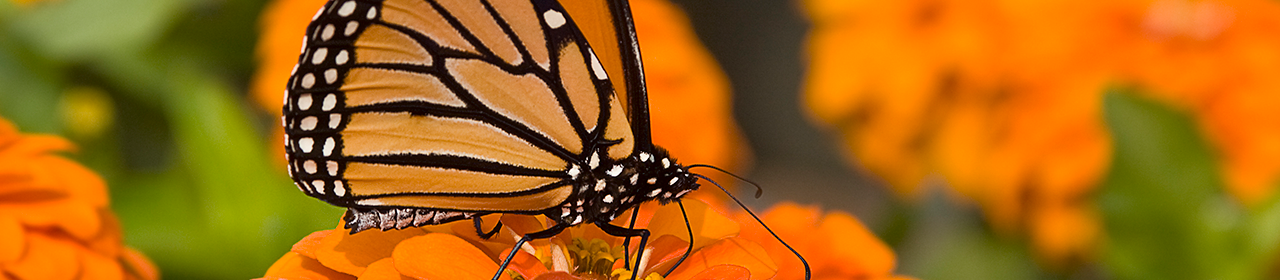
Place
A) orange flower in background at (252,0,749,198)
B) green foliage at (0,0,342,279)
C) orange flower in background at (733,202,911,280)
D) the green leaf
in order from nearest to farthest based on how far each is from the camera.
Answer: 1. orange flower in background at (733,202,911,280)
2. green foliage at (0,0,342,279)
3. orange flower in background at (252,0,749,198)
4. the green leaf

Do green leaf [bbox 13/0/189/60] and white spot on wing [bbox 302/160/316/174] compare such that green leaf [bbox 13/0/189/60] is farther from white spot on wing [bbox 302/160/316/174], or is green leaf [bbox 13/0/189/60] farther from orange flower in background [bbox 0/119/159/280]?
white spot on wing [bbox 302/160/316/174]

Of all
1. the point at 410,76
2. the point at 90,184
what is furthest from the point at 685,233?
the point at 90,184

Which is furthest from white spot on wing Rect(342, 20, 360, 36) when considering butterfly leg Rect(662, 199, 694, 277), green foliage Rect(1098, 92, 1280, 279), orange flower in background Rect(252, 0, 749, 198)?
green foliage Rect(1098, 92, 1280, 279)

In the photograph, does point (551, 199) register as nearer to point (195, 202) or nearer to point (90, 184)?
point (90, 184)

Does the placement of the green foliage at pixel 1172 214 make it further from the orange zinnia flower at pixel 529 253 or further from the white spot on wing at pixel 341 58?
the white spot on wing at pixel 341 58

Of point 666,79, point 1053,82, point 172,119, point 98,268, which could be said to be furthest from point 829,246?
point 172,119
